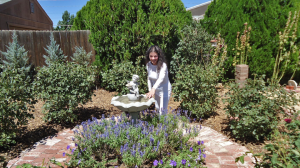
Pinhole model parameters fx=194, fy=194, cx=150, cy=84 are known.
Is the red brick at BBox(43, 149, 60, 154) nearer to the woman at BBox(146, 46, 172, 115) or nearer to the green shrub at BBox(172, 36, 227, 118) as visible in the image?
the woman at BBox(146, 46, 172, 115)

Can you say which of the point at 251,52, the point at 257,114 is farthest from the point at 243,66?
the point at 257,114

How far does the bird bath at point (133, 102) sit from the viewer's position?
3112 mm

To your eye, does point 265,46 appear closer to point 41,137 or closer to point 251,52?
point 251,52

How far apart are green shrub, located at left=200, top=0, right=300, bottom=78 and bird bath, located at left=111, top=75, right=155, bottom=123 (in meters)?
5.07

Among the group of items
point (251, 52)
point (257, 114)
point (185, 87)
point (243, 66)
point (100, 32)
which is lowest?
point (257, 114)

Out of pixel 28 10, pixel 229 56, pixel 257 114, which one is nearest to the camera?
pixel 257 114

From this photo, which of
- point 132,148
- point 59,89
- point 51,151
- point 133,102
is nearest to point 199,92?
point 133,102

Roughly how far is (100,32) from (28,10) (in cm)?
1440

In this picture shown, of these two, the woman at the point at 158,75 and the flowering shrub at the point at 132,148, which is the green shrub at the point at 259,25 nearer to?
the woman at the point at 158,75

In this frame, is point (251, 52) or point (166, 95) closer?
point (166, 95)

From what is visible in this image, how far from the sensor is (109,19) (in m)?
6.24

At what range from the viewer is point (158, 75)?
388 cm

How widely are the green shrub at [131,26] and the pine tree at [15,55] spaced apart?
2.55 metres

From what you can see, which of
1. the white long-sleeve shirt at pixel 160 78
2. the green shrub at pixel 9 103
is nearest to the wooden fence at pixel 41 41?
the green shrub at pixel 9 103
